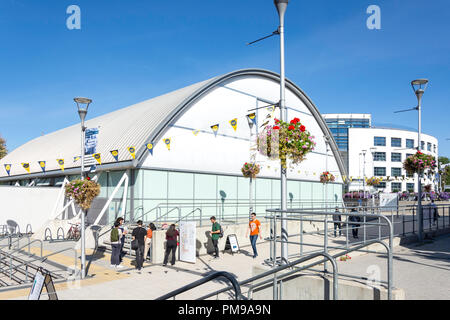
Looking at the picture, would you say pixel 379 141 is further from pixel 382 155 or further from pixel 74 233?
pixel 74 233

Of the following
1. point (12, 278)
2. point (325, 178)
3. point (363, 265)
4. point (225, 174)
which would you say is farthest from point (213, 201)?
point (363, 265)

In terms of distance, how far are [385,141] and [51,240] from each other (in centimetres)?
7798

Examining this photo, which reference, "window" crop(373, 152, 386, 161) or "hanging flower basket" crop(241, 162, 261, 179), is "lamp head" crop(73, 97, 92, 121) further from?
"window" crop(373, 152, 386, 161)

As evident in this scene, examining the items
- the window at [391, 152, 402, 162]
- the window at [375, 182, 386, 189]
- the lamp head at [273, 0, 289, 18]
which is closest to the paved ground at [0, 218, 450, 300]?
the lamp head at [273, 0, 289, 18]

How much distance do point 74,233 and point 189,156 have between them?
7.97 m

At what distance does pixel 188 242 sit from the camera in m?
14.6

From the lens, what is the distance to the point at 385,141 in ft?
272

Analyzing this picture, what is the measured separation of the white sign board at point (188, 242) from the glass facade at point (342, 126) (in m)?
106

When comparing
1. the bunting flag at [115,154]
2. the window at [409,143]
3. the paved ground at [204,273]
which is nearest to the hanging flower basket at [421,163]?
the paved ground at [204,273]

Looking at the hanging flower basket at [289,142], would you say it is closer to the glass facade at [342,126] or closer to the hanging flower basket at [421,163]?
the hanging flower basket at [421,163]

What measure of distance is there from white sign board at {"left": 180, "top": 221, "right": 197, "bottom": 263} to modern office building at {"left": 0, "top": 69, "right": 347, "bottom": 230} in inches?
67.3

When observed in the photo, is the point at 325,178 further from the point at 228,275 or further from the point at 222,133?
the point at 228,275

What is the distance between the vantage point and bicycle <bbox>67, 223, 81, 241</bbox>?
835 inches
